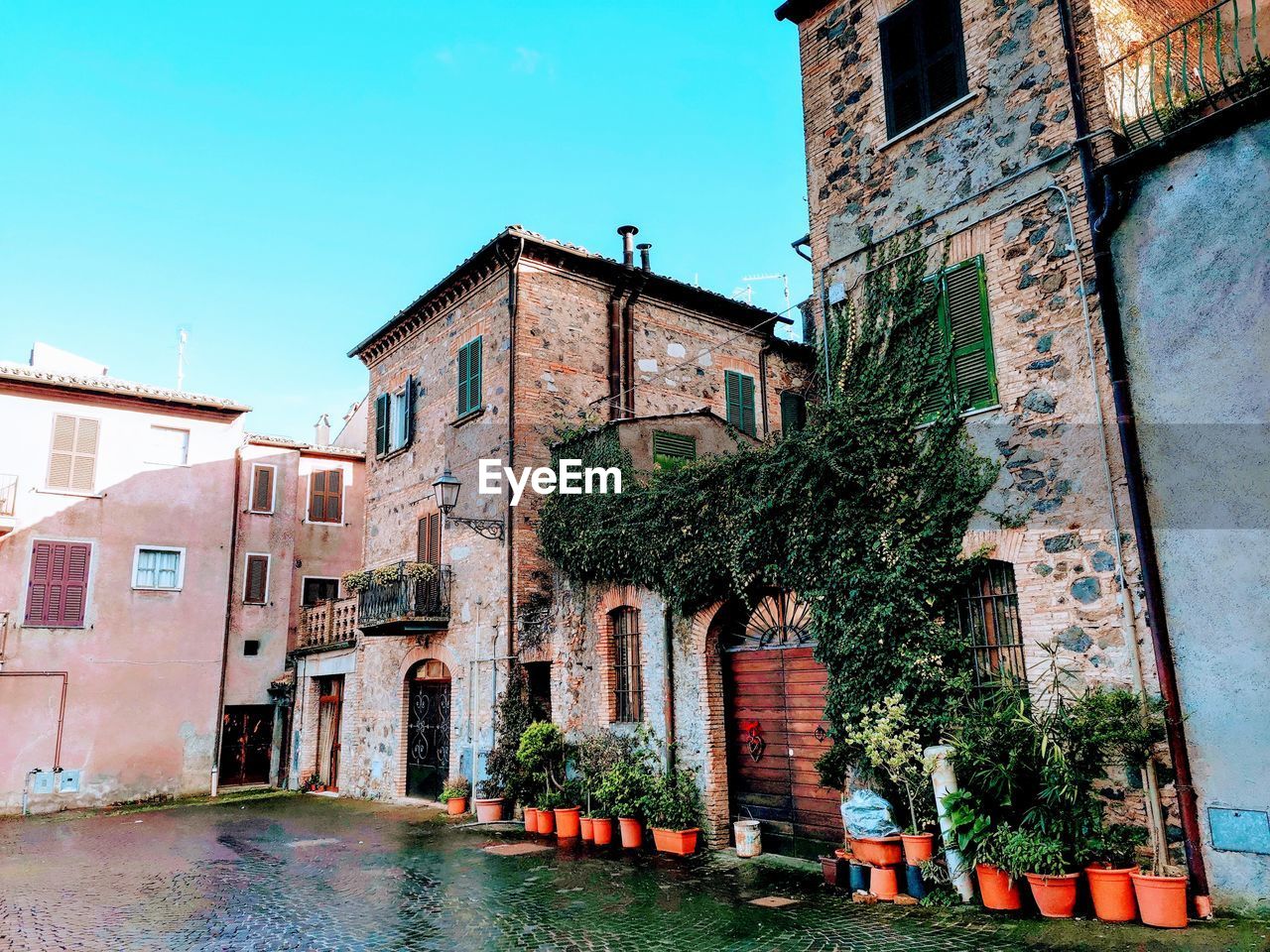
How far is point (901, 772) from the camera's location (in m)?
7.98

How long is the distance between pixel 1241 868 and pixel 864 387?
5289 mm

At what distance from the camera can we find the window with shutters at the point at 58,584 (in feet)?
59.2

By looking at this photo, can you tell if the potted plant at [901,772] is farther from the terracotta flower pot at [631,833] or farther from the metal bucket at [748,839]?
the terracotta flower pot at [631,833]

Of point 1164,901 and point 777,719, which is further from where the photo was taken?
point 777,719

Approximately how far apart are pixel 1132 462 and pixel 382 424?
15334 mm

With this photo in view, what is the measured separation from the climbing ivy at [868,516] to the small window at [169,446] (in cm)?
1515

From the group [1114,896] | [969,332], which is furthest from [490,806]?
[969,332]

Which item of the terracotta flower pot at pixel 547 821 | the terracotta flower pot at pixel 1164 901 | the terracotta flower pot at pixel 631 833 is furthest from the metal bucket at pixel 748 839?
the terracotta flower pot at pixel 1164 901

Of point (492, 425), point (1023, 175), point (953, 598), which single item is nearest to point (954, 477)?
point (953, 598)

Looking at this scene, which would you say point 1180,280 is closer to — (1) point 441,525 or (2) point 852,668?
(2) point 852,668

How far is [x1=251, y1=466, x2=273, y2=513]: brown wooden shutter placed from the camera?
22.1m

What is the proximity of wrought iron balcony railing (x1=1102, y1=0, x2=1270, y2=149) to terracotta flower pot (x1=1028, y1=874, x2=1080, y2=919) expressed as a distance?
20.8ft

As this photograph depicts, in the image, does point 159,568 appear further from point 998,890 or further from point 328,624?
point 998,890

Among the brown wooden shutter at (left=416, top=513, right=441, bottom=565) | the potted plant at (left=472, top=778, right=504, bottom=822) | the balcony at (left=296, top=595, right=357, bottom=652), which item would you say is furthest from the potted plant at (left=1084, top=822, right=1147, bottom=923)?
the balcony at (left=296, top=595, right=357, bottom=652)
